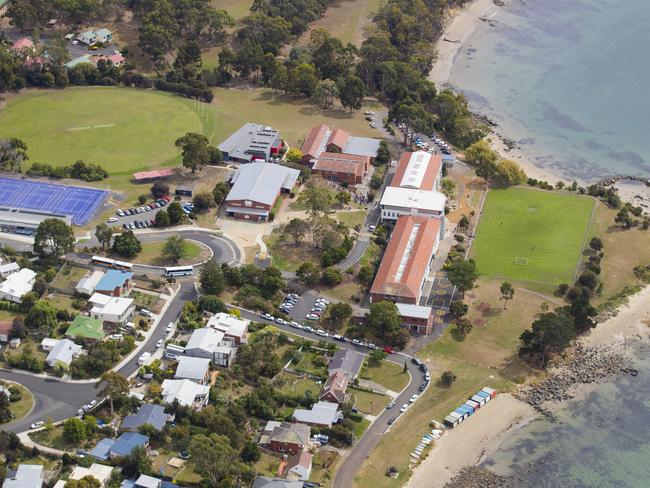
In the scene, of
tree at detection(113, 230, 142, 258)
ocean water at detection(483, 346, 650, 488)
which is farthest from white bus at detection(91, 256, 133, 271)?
ocean water at detection(483, 346, 650, 488)

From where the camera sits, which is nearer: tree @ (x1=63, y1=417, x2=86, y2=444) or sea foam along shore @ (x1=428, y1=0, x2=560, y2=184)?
tree @ (x1=63, y1=417, x2=86, y2=444)

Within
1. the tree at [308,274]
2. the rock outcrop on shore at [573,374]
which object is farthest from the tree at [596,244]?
the tree at [308,274]

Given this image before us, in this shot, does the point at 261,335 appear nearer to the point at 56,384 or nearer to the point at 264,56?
the point at 56,384

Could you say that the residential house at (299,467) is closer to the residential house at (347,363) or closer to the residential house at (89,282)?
the residential house at (347,363)

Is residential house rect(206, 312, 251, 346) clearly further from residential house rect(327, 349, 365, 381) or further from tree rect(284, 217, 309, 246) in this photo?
tree rect(284, 217, 309, 246)

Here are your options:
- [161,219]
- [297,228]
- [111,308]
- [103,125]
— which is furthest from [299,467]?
[103,125]
